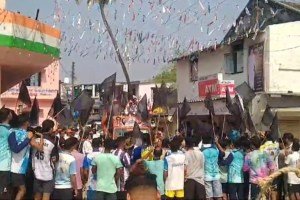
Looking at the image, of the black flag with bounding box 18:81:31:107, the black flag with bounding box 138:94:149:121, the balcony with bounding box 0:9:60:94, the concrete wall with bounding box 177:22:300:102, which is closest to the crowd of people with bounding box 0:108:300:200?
the black flag with bounding box 18:81:31:107

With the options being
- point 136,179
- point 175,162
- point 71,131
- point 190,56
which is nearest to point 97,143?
point 175,162

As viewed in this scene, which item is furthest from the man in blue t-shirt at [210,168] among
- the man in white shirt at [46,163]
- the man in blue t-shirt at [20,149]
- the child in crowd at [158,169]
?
the man in blue t-shirt at [20,149]

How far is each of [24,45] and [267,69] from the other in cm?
1209

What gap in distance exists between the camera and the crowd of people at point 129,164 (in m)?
8.70

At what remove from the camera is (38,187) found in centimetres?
881

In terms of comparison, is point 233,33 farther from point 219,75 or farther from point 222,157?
point 222,157

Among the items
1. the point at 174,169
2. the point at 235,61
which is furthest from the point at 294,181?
the point at 235,61

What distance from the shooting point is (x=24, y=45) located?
11.8 metres

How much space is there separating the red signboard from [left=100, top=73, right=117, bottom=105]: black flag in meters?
7.70

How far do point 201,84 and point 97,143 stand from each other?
51.5 ft

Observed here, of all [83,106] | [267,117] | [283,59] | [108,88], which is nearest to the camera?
[83,106]

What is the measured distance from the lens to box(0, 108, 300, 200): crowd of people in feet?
28.5

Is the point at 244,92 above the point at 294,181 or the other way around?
above

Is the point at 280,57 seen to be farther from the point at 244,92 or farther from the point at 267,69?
the point at 244,92
